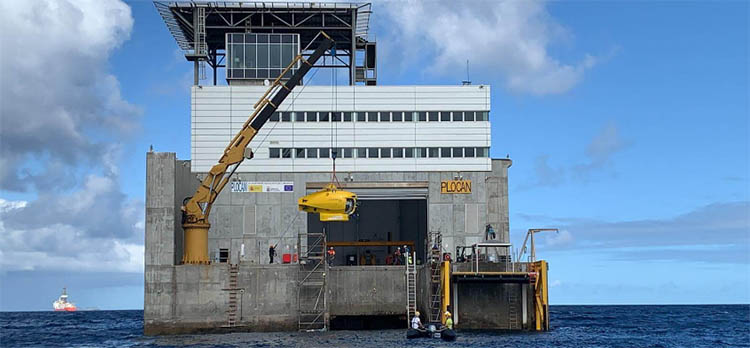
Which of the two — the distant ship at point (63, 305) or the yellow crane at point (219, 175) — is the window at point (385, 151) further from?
the distant ship at point (63, 305)

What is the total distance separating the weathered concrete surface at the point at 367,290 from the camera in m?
60.5

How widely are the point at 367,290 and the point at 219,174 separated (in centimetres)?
1251

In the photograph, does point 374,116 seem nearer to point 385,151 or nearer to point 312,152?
point 385,151

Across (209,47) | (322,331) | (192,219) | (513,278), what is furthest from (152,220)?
(513,278)

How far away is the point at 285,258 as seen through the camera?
61781 mm

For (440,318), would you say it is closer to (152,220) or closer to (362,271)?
(362,271)

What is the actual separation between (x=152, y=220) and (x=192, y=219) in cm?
253

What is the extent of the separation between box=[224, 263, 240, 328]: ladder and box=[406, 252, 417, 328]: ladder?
1101 centimetres

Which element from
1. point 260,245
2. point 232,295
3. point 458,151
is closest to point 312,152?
point 260,245

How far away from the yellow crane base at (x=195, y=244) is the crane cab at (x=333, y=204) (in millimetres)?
10600

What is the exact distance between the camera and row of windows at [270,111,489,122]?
6512 centimetres

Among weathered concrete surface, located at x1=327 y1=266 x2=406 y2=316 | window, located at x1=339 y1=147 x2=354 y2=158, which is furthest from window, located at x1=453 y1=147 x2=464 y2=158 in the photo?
weathered concrete surface, located at x1=327 y1=266 x2=406 y2=316

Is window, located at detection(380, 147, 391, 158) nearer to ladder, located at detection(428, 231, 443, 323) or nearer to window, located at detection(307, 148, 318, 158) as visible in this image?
window, located at detection(307, 148, 318, 158)

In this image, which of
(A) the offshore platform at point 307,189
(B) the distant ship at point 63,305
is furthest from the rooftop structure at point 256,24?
(B) the distant ship at point 63,305
